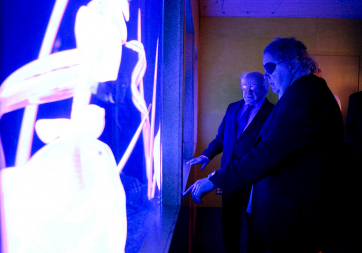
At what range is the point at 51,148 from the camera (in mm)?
323

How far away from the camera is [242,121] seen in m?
2.26

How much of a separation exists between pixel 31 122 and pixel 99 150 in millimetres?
172

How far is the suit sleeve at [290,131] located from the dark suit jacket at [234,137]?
0.93m

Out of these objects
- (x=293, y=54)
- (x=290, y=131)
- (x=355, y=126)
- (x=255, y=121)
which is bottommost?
(x=290, y=131)

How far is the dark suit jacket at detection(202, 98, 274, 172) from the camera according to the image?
2088 mm

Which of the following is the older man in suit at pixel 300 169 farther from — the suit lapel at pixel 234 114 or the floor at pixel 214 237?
the floor at pixel 214 237

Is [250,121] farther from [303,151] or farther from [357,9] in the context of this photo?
[357,9]

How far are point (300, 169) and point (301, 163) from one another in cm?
→ 3

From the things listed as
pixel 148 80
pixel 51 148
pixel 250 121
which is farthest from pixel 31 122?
pixel 250 121

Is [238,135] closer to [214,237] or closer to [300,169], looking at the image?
[300,169]

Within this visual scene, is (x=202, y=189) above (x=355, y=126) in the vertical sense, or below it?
below

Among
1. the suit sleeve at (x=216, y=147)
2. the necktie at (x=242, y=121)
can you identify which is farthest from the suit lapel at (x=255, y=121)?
the suit sleeve at (x=216, y=147)

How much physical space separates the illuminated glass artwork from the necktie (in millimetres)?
1706

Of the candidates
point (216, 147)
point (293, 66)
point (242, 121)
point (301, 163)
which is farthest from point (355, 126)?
point (301, 163)
